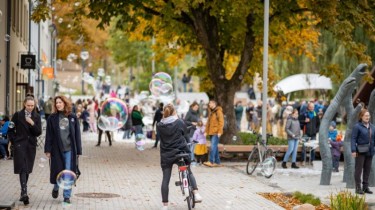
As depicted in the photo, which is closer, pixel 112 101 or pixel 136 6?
pixel 112 101

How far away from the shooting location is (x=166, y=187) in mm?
13562

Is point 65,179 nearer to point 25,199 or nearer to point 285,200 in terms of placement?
point 25,199

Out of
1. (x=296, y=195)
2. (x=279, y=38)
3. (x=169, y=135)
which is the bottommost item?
(x=296, y=195)

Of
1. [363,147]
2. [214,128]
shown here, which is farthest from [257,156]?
[363,147]

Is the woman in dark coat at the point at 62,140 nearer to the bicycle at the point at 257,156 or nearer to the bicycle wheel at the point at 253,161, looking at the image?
the bicycle at the point at 257,156

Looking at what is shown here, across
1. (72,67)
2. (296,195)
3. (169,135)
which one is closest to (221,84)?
(296,195)

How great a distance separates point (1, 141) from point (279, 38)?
11.1 meters

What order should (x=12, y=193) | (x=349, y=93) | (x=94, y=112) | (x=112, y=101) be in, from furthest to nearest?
(x=94, y=112)
(x=112, y=101)
(x=349, y=93)
(x=12, y=193)

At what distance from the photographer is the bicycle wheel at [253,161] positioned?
20.7 meters

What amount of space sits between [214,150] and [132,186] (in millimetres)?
5733

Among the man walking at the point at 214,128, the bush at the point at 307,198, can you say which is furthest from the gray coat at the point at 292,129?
the bush at the point at 307,198

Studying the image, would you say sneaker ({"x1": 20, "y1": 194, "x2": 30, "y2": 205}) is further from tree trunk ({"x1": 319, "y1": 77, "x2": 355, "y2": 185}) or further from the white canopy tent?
the white canopy tent

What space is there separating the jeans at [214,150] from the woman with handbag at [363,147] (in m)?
6.33

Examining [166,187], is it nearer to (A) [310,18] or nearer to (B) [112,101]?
(B) [112,101]
